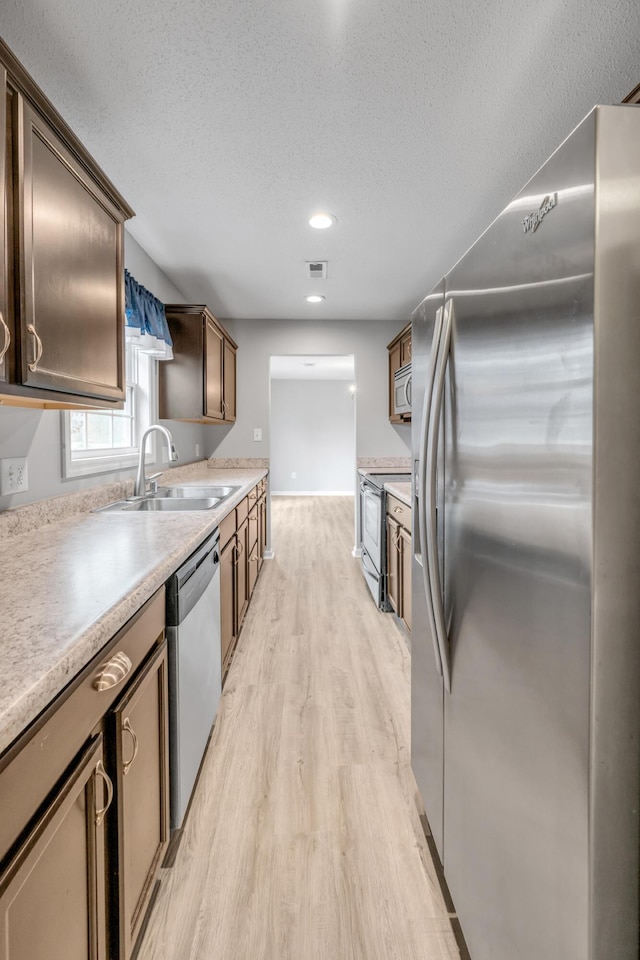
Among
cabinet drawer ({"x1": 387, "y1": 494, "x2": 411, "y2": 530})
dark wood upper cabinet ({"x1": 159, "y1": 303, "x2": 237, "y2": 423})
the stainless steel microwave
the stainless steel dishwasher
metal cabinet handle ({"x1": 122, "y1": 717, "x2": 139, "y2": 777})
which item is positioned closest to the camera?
metal cabinet handle ({"x1": 122, "y1": 717, "x2": 139, "y2": 777})

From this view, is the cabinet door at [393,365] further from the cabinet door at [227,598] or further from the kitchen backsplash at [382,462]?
the cabinet door at [227,598]

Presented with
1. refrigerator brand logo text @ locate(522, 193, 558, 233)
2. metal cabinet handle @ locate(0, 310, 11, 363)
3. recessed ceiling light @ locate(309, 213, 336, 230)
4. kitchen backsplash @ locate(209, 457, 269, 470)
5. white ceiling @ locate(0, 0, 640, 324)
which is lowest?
kitchen backsplash @ locate(209, 457, 269, 470)

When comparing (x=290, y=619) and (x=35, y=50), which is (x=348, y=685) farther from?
(x=35, y=50)

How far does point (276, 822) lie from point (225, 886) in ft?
0.82

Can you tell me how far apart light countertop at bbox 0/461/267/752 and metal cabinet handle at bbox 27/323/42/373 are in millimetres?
511

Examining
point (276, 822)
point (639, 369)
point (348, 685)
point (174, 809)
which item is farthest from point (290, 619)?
point (639, 369)

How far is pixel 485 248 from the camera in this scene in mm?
951

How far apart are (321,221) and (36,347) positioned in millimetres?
1948

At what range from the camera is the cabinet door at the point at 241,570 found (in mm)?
2660

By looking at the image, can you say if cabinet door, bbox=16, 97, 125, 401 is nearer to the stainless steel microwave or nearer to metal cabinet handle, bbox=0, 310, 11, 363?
metal cabinet handle, bbox=0, 310, 11, 363

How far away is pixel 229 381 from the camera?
4418 millimetres

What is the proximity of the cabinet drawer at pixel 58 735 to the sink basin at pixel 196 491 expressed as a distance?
185 centimetres

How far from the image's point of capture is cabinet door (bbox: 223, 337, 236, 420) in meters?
4.20

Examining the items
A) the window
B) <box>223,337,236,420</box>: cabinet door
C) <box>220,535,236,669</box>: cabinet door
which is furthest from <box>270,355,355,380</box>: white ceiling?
<box>220,535,236,669</box>: cabinet door
